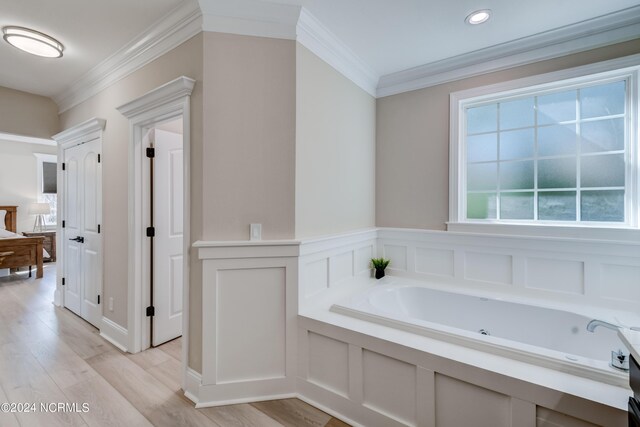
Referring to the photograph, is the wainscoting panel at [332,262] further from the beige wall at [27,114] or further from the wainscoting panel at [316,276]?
the beige wall at [27,114]

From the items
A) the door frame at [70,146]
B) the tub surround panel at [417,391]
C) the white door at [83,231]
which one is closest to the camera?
the tub surround panel at [417,391]

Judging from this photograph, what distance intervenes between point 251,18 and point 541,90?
7.80ft

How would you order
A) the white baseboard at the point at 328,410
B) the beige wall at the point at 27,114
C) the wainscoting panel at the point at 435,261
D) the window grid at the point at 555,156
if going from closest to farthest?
the white baseboard at the point at 328,410
the window grid at the point at 555,156
the wainscoting panel at the point at 435,261
the beige wall at the point at 27,114

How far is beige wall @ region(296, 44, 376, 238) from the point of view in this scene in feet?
6.67

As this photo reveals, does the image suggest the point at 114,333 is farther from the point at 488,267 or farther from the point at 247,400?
the point at 488,267

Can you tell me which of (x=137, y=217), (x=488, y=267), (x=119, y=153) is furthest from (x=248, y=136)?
(x=488, y=267)

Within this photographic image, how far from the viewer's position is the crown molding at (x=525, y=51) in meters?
2.01

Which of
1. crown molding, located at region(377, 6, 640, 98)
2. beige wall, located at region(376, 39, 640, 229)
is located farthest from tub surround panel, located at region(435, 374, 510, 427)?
crown molding, located at region(377, 6, 640, 98)

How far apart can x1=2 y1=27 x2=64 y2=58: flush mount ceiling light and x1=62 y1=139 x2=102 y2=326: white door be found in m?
0.80

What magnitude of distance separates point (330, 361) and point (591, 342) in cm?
172

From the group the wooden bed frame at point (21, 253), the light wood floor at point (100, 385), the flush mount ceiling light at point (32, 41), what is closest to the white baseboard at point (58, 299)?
the light wood floor at point (100, 385)

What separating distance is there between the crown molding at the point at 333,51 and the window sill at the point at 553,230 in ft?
5.31

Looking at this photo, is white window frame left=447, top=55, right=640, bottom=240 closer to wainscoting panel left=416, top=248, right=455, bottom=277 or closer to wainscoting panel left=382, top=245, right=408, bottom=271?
wainscoting panel left=416, top=248, right=455, bottom=277

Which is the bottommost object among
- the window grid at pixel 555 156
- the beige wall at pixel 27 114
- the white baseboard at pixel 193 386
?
the white baseboard at pixel 193 386
